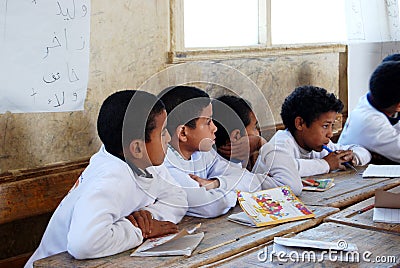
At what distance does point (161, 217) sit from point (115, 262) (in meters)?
0.37

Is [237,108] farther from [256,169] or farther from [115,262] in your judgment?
[115,262]

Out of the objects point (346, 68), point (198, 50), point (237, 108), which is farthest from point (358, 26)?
point (237, 108)

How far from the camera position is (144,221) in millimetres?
2127

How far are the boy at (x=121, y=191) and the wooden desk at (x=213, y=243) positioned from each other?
0.14ft

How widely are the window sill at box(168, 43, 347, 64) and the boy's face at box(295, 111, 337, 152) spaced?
0.65 m

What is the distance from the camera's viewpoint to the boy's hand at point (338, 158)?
3.38 meters

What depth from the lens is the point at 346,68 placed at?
484 centimetres

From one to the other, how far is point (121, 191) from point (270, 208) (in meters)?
0.63

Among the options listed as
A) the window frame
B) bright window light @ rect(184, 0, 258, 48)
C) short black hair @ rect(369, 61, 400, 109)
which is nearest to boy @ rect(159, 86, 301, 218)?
the window frame

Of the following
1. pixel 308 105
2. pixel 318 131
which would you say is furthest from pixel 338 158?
pixel 308 105

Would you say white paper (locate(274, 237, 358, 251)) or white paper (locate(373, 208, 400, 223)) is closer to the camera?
white paper (locate(274, 237, 358, 251))

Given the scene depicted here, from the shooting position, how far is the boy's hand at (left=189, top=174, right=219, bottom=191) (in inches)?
101

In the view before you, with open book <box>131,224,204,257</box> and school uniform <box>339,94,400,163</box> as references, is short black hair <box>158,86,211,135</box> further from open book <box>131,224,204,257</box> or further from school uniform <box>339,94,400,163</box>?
school uniform <box>339,94,400,163</box>

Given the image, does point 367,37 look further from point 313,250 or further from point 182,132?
point 313,250
